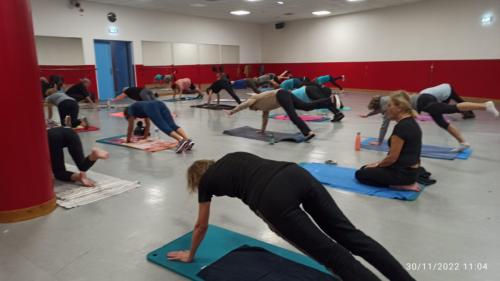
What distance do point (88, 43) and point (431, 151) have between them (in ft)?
36.9

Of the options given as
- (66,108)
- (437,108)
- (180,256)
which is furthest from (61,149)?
(437,108)

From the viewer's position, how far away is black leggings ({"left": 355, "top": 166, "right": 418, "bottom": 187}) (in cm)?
362

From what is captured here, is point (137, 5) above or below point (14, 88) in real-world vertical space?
above

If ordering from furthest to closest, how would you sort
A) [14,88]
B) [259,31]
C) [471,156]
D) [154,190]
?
[259,31] < [471,156] < [154,190] < [14,88]

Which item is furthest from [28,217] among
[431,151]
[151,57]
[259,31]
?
[259,31]

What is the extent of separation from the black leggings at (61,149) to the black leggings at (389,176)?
292 cm

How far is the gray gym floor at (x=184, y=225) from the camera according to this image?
2.41m

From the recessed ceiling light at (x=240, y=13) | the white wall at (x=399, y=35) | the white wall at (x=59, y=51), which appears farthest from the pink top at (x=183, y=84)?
the white wall at (x=399, y=35)

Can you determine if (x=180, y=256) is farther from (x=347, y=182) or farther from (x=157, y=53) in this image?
(x=157, y=53)

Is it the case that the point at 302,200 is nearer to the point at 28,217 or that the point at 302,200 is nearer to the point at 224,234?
the point at 224,234

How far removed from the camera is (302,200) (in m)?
1.86

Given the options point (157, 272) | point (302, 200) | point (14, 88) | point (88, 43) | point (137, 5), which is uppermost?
point (137, 5)

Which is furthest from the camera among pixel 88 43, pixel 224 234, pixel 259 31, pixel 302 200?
pixel 259 31

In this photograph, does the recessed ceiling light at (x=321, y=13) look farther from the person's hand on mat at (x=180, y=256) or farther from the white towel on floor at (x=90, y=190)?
the person's hand on mat at (x=180, y=256)
